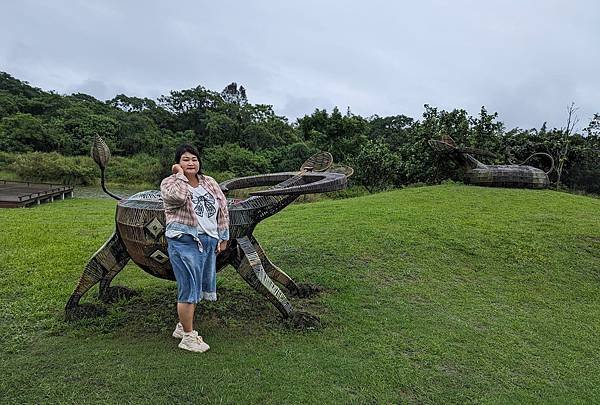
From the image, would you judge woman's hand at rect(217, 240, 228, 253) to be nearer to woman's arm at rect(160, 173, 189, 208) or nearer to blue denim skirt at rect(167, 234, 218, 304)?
blue denim skirt at rect(167, 234, 218, 304)

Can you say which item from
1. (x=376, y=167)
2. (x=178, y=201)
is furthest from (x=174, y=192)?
(x=376, y=167)

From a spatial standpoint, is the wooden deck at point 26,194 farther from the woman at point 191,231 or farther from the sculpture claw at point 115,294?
the woman at point 191,231

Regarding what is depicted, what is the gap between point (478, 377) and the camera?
3.42m

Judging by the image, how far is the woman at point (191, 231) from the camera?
3.32 m

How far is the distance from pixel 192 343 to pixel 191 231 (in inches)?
34.9

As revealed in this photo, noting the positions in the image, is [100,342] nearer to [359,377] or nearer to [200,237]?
[200,237]

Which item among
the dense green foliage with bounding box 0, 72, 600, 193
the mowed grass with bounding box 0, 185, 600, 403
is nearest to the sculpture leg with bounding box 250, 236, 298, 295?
the mowed grass with bounding box 0, 185, 600, 403

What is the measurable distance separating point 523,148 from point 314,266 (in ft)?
46.5

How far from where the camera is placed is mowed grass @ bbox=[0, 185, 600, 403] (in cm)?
313

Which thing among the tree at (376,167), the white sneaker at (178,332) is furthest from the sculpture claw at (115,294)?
the tree at (376,167)

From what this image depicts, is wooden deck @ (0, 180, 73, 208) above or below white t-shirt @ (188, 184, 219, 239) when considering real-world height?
below

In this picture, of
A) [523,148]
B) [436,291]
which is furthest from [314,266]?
[523,148]

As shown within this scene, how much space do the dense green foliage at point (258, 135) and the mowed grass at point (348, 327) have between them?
9827 millimetres

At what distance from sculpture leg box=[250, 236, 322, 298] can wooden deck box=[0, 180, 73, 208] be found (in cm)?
1415
